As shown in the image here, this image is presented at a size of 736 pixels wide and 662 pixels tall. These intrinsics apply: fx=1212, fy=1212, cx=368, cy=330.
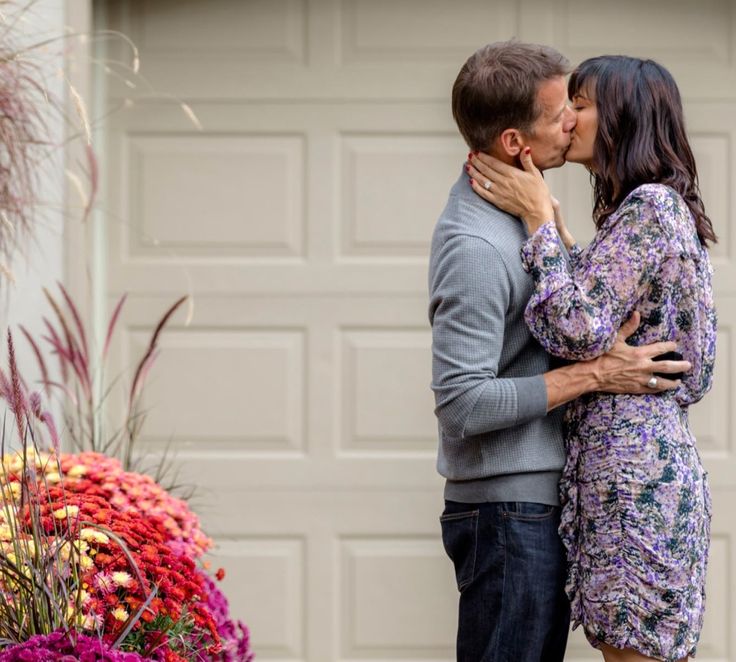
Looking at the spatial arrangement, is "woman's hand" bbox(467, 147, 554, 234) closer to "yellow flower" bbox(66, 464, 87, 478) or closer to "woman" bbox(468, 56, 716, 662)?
"woman" bbox(468, 56, 716, 662)

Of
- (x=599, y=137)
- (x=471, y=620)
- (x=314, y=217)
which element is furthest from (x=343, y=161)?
(x=471, y=620)

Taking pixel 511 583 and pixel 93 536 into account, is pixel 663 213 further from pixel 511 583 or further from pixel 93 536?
pixel 93 536

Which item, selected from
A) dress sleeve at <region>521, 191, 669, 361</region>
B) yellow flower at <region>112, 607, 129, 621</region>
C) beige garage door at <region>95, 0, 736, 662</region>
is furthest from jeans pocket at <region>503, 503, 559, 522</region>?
beige garage door at <region>95, 0, 736, 662</region>

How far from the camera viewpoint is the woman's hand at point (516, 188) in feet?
6.88

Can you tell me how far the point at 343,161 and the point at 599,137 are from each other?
64.2 inches

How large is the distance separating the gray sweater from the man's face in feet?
0.42

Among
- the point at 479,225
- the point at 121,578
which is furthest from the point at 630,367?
the point at 121,578

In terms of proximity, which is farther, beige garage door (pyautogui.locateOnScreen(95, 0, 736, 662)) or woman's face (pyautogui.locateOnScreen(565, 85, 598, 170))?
beige garage door (pyautogui.locateOnScreen(95, 0, 736, 662))

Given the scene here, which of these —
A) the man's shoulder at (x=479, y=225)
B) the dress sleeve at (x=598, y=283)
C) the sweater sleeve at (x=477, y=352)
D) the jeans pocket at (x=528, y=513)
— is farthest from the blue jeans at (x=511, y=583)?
the man's shoulder at (x=479, y=225)

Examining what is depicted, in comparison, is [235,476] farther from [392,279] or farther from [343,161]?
[343,161]

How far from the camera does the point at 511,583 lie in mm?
2043

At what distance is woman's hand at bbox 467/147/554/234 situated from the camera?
6.88 feet

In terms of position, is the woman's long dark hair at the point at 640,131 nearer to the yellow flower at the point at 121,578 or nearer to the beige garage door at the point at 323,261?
the yellow flower at the point at 121,578

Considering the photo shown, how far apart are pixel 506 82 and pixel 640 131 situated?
0.25 meters
